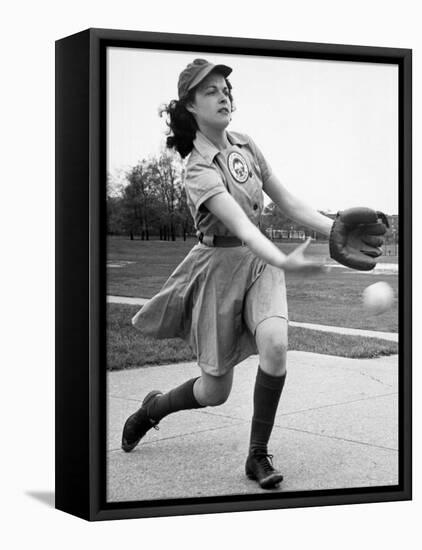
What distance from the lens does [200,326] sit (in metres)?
8.53

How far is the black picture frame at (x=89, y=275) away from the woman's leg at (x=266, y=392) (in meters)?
0.14

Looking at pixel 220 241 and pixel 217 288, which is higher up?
pixel 220 241

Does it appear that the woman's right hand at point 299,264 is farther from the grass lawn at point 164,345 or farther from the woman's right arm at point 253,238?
the grass lawn at point 164,345

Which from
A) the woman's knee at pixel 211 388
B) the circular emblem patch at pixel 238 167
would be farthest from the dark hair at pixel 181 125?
the woman's knee at pixel 211 388

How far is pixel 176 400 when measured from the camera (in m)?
8.52

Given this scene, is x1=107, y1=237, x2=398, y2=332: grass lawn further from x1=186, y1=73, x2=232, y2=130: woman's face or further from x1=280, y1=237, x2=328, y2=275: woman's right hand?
x1=186, y1=73, x2=232, y2=130: woman's face

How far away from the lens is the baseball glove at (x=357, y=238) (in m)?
8.68

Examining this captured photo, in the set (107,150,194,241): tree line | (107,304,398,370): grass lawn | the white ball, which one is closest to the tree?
(107,150,194,241): tree line

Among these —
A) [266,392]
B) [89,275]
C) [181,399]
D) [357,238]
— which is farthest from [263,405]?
[89,275]

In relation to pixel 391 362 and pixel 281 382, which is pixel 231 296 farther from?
pixel 391 362

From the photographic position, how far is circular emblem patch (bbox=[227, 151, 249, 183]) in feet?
27.8

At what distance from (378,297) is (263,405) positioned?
0.93m

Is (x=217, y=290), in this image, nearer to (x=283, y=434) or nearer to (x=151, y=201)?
(x=151, y=201)

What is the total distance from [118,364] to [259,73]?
174 centimetres
